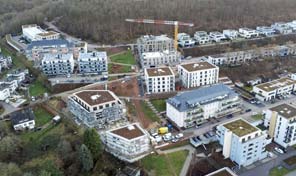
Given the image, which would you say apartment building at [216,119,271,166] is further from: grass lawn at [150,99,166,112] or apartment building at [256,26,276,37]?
apartment building at [256,26,276,37]

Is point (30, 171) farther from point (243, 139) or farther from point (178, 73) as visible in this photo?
point (178, 73)

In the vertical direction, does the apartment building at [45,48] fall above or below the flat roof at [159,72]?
above

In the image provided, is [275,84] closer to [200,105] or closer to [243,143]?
[200,105]

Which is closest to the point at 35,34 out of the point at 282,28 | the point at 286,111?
the point at 286,111

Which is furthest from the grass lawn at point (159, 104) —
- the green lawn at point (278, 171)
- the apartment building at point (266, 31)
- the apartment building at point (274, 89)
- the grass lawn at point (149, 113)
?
the apartment building at point (266, 31)

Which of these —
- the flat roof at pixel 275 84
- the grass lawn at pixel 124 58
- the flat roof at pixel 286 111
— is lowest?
the flat roof at pixel 275 84

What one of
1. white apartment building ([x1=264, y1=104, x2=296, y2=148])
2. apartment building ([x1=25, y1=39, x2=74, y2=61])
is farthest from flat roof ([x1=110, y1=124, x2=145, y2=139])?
apartment building ([x1=25, y1=39, x2=74, y2=61])

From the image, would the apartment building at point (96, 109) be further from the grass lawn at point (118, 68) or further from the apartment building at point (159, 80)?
the grass lawn at point (118, 68)

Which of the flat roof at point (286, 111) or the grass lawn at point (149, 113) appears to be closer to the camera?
the flat roof at point (286, 111)
